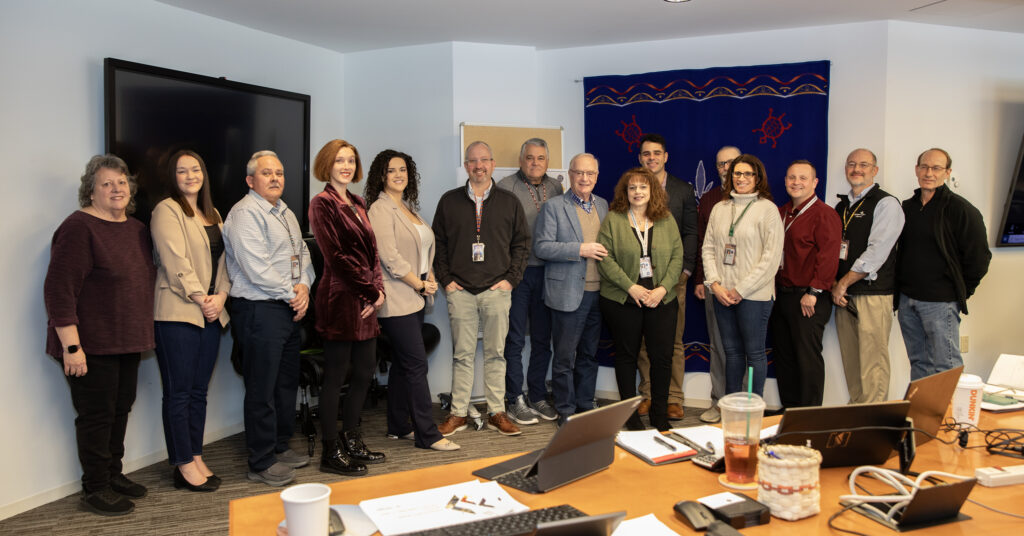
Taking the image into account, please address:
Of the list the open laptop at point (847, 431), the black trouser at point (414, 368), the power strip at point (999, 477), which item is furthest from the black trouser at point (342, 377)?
the power strip at point (999, 477)

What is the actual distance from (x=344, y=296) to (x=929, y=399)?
8.59 ft

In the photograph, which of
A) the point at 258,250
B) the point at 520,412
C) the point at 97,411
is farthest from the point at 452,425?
the point at 97,411

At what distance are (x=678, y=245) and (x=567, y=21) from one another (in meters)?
1.69

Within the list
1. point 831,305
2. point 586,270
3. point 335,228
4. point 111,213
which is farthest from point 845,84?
point 111,213

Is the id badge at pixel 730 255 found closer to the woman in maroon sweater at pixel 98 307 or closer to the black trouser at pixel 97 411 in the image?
the woman in maroon sweater at pixel 98 307

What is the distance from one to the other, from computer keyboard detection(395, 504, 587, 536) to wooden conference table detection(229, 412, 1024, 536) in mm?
78

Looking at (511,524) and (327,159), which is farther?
(327,159)

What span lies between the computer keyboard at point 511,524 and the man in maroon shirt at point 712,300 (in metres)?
3.35

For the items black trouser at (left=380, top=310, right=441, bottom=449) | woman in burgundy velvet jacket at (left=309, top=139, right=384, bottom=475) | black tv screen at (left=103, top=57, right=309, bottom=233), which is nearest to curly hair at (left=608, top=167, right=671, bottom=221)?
black trouser at (left=380, top=310, right=441, bottom=449)

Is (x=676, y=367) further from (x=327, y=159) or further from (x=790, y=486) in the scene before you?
(x=790, y=486)

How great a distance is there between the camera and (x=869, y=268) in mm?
4254

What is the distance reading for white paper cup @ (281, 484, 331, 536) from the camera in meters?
1.32

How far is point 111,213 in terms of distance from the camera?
330 cm

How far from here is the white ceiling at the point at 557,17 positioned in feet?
14.0
